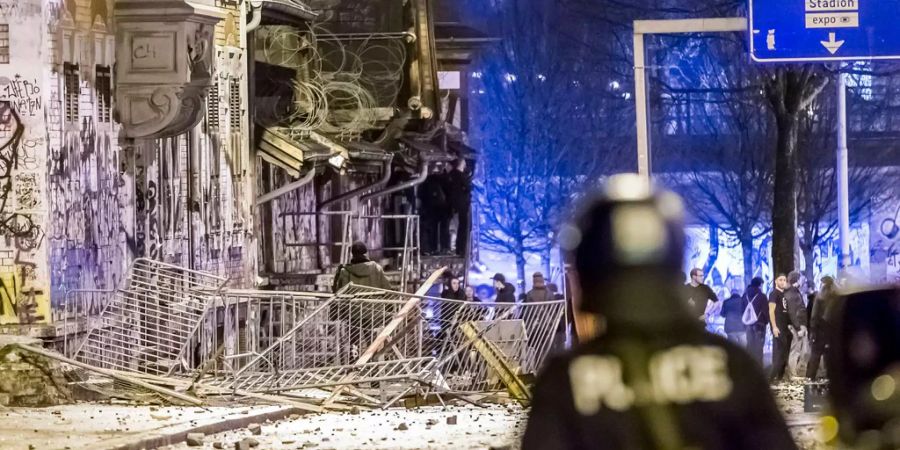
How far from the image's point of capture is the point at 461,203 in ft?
134

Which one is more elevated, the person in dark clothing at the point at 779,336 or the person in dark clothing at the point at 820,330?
the person in dark clothing at the point at 820,330

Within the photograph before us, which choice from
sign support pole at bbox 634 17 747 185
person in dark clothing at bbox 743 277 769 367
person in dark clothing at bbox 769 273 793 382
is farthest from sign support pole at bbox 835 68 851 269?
sign support pole at bbox 634 17 747 185

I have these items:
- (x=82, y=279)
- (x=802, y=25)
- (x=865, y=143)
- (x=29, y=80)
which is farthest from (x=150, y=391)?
(x=865, y=143)

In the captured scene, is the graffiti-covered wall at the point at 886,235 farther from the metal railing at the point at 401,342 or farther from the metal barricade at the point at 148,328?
the metal barricade at the point at 148,328

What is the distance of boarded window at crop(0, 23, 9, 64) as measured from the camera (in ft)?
52.8

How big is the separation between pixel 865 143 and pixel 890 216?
1885mm

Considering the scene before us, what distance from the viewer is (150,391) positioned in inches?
622

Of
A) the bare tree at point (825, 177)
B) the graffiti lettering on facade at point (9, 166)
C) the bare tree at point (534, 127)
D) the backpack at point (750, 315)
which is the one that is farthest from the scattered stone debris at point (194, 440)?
the bare tree at point (534, 127)

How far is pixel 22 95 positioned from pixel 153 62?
2759mm

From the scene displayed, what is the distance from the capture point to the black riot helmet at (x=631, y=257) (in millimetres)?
3619

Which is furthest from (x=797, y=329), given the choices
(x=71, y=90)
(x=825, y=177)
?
(x=825, y=177)

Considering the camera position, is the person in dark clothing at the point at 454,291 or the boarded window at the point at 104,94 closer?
the boarded window at the point at 104,94

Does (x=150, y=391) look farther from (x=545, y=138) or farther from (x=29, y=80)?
(x=545, y=138)

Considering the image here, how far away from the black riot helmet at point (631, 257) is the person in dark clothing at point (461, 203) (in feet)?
120
